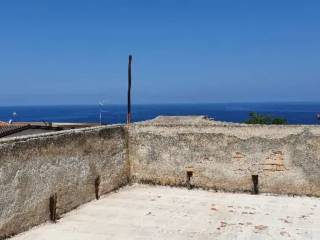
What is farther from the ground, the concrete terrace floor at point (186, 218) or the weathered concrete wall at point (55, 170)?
the weathered concrete wall at point (55, 170)

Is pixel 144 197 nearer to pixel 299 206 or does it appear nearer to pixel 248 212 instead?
pixel 248 212

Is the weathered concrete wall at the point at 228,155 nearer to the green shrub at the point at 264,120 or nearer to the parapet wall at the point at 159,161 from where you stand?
the parapet wall at the point at 159,161

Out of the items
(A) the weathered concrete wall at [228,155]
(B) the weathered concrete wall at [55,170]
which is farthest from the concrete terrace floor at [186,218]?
(A) the weathered concrete wall at [228,155]

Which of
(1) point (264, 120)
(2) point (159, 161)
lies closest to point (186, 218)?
(2) point (159, 161)

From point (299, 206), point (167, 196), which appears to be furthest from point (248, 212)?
point (167, 196)

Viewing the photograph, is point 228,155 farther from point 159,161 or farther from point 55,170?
point 55,170

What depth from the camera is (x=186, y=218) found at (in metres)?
12.9

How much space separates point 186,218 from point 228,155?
3.57m

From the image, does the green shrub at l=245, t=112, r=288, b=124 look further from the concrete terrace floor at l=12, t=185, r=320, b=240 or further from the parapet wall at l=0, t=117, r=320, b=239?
the concrete terrace floor at l=12, t=185, r=320, b=240

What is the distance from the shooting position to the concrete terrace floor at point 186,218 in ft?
37.7

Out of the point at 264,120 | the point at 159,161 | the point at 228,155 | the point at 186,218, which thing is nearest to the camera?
the point at 186,218

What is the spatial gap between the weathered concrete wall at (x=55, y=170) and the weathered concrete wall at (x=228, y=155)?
2.72 ft

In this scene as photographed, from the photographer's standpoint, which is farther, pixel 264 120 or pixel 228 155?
pixel 264 120

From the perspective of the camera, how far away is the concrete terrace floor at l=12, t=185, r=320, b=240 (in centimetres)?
1150
